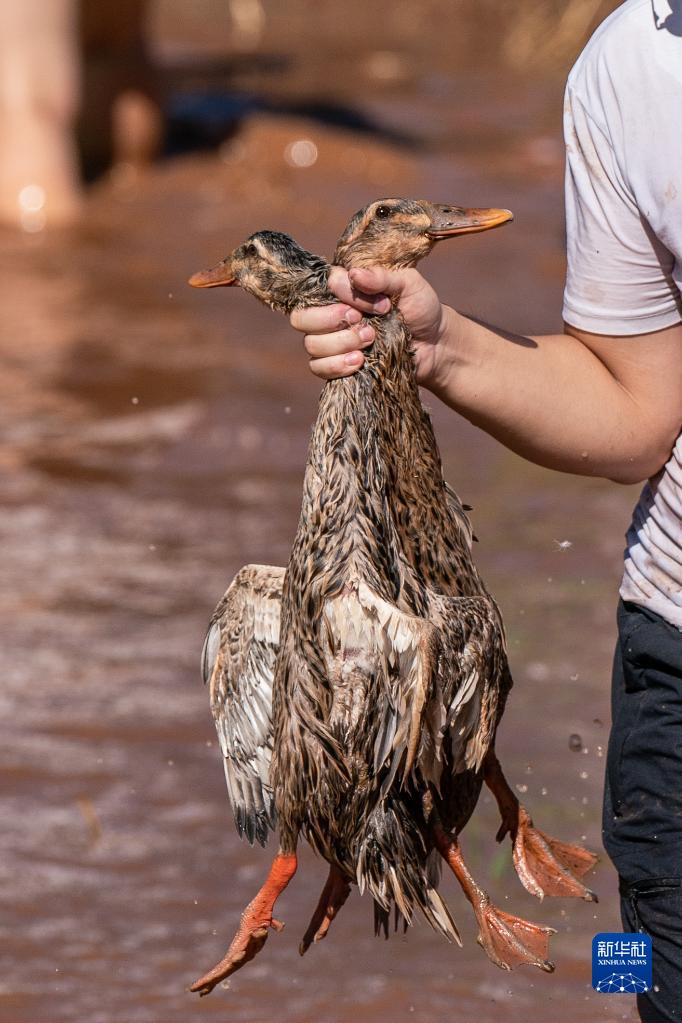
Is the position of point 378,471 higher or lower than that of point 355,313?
lower

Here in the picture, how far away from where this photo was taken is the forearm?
2686 millimetres

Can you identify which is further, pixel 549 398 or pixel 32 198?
pixel 32 198

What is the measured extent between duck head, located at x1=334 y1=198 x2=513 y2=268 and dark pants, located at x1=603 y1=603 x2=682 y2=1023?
→ 2.44 ft

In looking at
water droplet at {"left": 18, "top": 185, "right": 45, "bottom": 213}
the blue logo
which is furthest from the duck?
water droplet at {"left": 18, "top": 185, "right": 45, "bottom": 213}

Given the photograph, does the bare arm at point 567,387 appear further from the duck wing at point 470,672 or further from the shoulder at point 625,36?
the shoulder at point 625,36

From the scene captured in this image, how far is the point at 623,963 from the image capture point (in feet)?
8.54

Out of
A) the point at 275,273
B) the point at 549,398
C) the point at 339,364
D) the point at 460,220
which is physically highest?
the point at 460,220

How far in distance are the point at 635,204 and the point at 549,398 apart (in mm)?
379

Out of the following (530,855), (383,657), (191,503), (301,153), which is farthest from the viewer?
(301,153)

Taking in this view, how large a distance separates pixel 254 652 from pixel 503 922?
0.65m

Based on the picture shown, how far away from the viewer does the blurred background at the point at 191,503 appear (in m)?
4.14

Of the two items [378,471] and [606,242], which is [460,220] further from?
[378,471]

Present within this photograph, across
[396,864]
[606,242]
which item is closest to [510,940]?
[396,864]

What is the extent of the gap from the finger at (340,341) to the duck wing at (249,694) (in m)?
0.49
